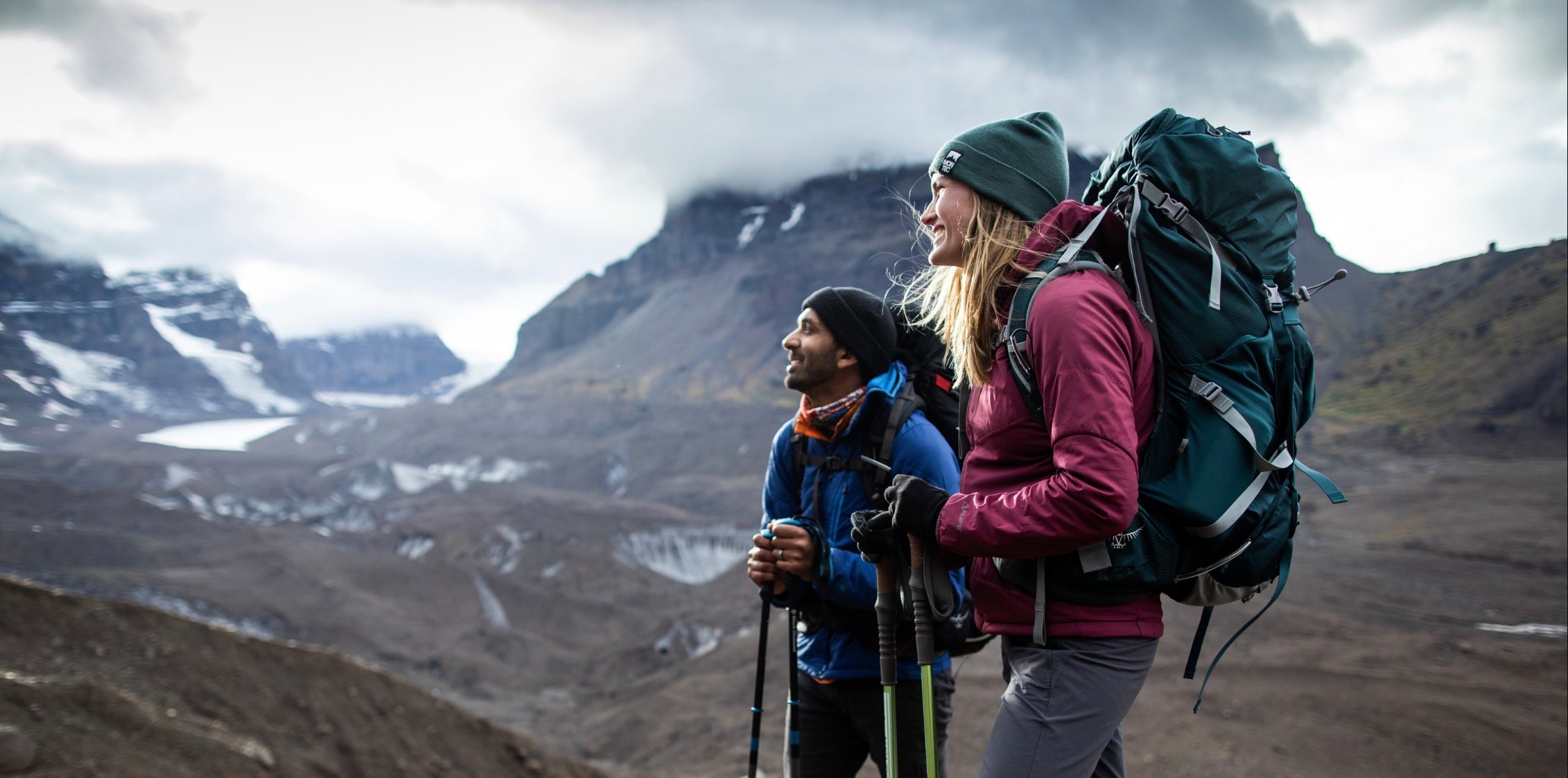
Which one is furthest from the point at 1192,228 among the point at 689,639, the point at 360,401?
the point at 360,401

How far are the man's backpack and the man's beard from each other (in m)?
0.20

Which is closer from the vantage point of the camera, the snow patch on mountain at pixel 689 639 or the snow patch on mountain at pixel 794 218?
the snow patch on mountain at pixel 689 639

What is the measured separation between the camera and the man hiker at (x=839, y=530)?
2561 millimetres

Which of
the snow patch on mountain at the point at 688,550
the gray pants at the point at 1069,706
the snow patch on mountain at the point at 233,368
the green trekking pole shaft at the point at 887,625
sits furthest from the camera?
the snow patch on mountain at the point at 233,368

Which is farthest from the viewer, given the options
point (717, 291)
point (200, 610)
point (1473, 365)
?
point (717, 291)

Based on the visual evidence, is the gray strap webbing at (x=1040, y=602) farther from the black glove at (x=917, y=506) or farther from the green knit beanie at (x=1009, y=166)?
the green knit beanie at (x=1009, y=166)

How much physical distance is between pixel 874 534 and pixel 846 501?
2.77 feet

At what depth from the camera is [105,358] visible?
11938 cm

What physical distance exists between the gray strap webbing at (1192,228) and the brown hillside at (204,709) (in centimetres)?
577

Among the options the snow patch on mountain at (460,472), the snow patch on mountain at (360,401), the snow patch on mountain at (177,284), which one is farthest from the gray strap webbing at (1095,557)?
the snow patch on mountain at (177,284)

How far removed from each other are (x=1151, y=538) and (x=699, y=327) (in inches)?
3557

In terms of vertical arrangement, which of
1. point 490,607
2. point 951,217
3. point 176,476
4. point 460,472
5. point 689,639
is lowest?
point 689,639

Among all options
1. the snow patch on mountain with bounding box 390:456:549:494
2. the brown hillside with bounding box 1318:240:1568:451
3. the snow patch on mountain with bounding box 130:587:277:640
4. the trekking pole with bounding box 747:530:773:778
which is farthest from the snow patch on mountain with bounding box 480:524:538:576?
the brown hillside with bounding box 1318:240:1568:451

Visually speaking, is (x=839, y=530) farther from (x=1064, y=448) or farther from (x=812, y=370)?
(x=1064, y=448)
